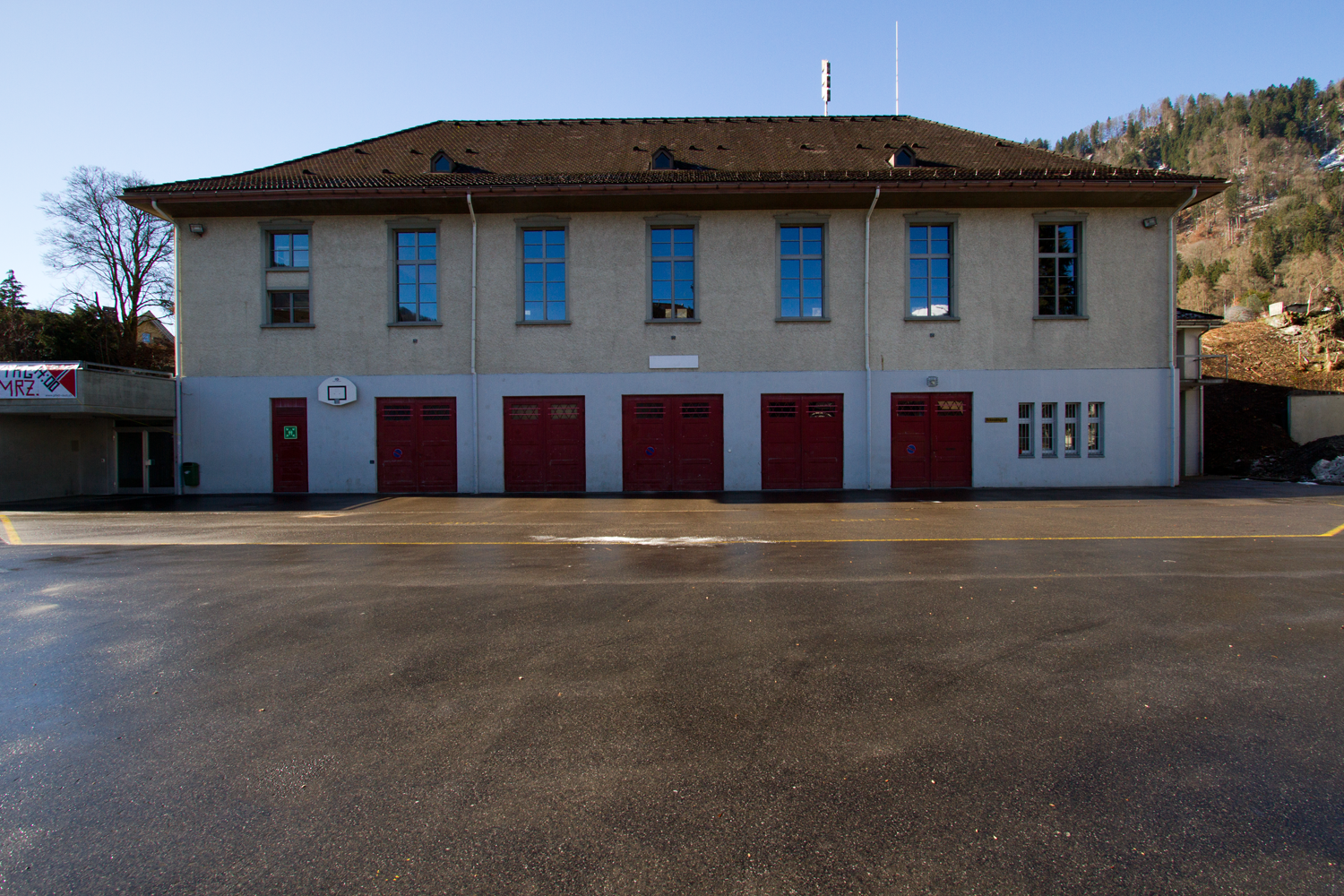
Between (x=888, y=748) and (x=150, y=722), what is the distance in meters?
3.91

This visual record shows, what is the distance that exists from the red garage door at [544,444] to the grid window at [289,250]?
22.7ft

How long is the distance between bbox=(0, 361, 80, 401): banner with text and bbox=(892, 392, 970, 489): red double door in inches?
802

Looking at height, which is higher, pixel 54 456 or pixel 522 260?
pixel 522 260

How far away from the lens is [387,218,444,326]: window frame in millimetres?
16891

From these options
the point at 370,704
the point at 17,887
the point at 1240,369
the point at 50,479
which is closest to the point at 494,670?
the point at 370,704

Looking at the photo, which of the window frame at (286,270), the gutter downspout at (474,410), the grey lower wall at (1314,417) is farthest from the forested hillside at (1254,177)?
the window frame at (286,270)

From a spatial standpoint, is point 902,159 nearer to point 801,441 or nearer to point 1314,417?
point 801,441

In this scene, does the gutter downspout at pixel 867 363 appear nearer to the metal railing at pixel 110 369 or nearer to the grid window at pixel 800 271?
the grid window at pixel 800 271

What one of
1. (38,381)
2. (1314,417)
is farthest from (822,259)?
(1314,417)

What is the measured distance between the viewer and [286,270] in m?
17.1

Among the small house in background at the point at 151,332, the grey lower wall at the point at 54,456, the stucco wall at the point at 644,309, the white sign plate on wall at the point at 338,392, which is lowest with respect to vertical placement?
the grey lower wall at the point at 54,456

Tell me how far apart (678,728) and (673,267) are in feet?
49.6

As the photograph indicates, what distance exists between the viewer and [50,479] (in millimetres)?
16469

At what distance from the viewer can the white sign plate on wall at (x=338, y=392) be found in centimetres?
1672
